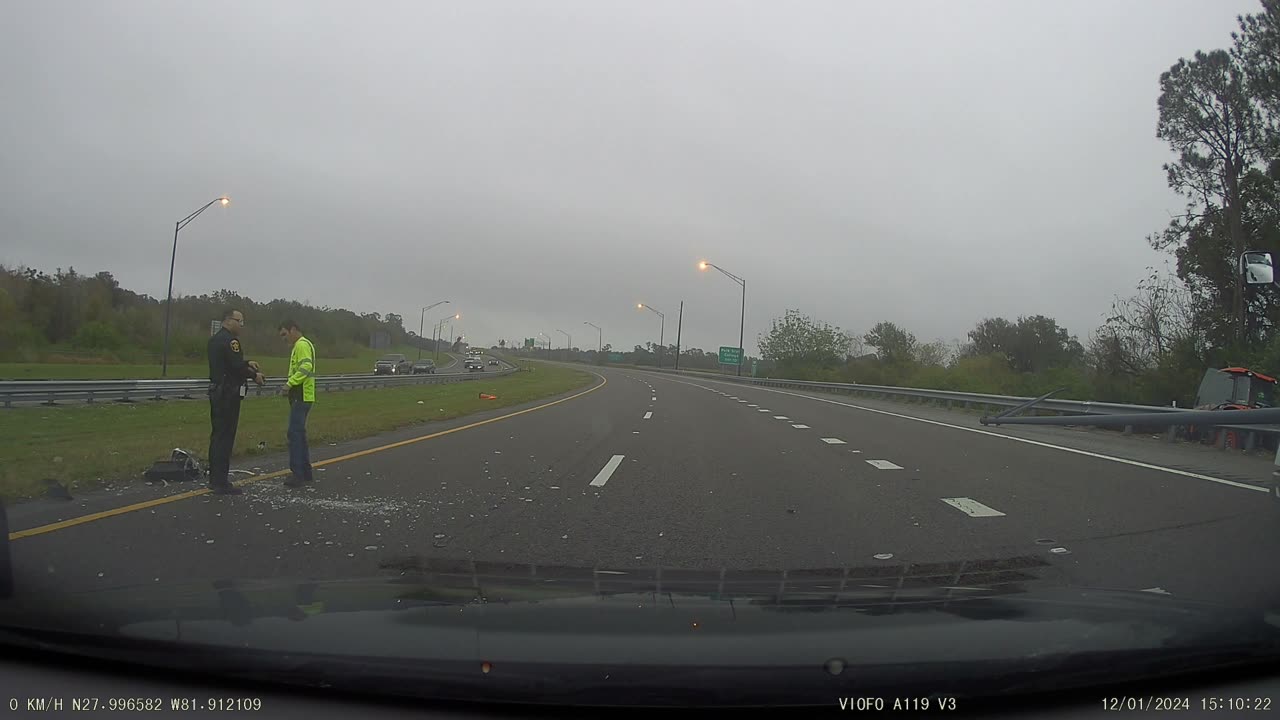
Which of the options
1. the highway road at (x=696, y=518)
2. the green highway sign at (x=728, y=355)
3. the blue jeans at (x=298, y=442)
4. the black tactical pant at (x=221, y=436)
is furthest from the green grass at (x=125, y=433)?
the green highway sign at (x=728, y=355)

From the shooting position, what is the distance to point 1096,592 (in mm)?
3604

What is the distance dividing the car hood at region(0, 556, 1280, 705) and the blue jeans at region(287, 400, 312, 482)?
4.80 metres

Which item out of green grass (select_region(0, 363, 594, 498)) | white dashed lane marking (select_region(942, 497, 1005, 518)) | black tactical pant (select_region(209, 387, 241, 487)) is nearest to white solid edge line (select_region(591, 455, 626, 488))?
white dashed lane marking (select_region(942, 497, 1005, 518))

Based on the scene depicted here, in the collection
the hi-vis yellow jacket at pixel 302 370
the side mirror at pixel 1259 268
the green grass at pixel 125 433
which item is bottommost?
the green grass at pixel 125 433

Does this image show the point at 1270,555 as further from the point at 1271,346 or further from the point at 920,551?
the point at 1271,346

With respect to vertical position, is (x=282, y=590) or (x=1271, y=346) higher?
(x=1271, y=346)

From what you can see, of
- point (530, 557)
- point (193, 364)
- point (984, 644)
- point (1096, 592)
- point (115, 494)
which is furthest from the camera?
point (193, 364)

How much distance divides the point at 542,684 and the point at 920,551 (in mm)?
3931

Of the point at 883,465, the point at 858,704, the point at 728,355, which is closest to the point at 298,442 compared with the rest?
the point at 858,704

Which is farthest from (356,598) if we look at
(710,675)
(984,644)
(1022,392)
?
(1022,392)

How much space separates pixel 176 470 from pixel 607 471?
17.3 ft

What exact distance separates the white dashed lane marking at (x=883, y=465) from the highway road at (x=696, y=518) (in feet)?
0.31

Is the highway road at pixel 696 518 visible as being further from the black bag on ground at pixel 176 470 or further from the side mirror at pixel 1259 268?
the side mirror at pixel 1259 268

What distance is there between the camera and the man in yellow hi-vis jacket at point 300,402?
26.7ft
